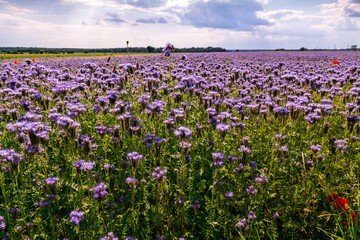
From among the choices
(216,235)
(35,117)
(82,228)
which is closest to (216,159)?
(216,235)

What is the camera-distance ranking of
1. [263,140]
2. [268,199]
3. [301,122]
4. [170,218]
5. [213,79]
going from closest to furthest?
[170,218] → [268,199] → [263,140] → [301,122] → [213,79]

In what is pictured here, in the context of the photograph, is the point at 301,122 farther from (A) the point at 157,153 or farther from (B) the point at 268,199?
(A) the point at 157,153

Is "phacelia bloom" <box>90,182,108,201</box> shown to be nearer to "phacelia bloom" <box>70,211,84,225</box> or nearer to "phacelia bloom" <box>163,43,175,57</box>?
"phacelia bloom" <box>70,211,84,225</box>

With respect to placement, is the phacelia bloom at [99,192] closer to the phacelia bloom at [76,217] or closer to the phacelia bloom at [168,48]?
the phacelia bloom at [76,217]

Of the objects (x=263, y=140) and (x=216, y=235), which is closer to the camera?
(x=216, y=235)

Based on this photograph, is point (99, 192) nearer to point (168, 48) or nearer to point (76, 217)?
point (76, 217)

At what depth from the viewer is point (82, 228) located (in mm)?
3047

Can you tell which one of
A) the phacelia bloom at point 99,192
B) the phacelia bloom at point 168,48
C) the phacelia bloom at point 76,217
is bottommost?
the phacelia bloom at point 76,217

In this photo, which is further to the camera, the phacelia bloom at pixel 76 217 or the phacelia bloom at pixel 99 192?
the phacelia bloom at pixel 99 192

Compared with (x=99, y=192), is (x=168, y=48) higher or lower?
higher

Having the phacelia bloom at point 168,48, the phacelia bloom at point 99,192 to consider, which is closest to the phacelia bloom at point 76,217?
the phacelia bloom at point 99,192

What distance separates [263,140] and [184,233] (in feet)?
11.4

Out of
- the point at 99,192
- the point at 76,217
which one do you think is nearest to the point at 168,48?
the point at 99,192

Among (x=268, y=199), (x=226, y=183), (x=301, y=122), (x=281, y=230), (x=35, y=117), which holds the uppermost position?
(x=35, y=117)
